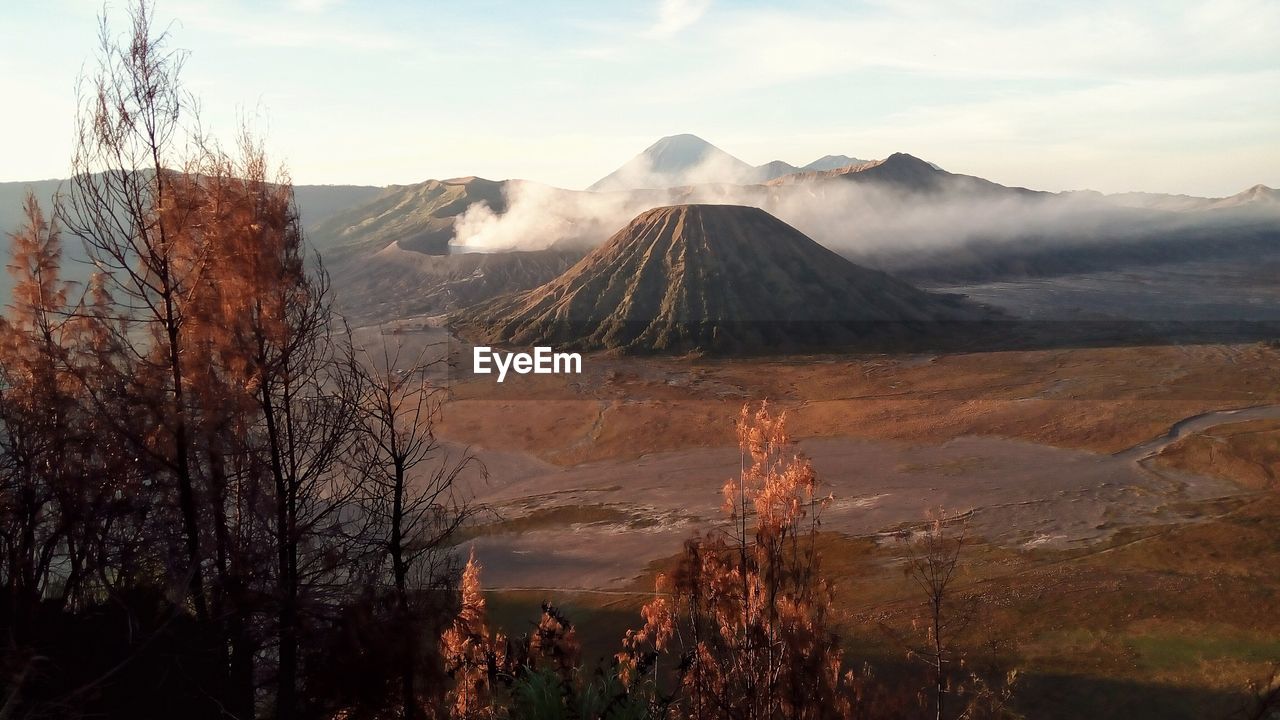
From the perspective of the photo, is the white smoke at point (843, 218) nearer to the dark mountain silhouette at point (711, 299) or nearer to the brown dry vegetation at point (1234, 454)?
the dark mountain silhouette at point (711, 299)

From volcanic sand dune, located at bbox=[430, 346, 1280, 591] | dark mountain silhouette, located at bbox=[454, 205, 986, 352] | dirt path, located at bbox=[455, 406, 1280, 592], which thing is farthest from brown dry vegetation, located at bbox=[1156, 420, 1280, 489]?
dark mountain silhouette, located at bbox=[454, 205, 986, 352]

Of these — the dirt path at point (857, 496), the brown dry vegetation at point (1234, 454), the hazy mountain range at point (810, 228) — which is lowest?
the dirt path at point (857, 496)

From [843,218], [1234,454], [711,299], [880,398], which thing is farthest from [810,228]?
[1234,454]

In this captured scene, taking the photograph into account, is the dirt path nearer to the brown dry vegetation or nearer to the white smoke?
the brown dry vegetation

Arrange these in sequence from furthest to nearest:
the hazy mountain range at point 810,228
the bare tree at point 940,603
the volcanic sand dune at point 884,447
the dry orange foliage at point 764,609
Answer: the hazy mountain range at point 810,228
the volcanic sand dune at point 884,447
the bare tree at point 940,603
the dry orange foliage at point 764,609

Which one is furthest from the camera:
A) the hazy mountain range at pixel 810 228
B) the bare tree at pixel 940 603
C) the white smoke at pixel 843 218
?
the white smoke at pixel 843 218

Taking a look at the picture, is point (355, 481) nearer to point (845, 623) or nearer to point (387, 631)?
point (387, 631)

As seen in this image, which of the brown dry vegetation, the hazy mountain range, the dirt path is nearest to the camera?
the dirt path

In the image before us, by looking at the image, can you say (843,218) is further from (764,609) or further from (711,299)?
(764,609)

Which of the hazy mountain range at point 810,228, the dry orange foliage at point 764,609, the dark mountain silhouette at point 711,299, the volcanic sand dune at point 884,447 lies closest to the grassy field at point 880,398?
the volcanic sand dune at point 884,447

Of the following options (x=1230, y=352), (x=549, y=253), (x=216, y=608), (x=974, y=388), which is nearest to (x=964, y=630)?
(x=216, y=608)

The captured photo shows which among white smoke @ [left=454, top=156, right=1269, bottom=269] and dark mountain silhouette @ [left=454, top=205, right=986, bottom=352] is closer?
dark mountain silhouette @ [left=454, top=205, right=986, bottom=352]

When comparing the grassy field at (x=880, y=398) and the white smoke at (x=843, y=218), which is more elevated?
the white smoke at (x=843, y=218)
